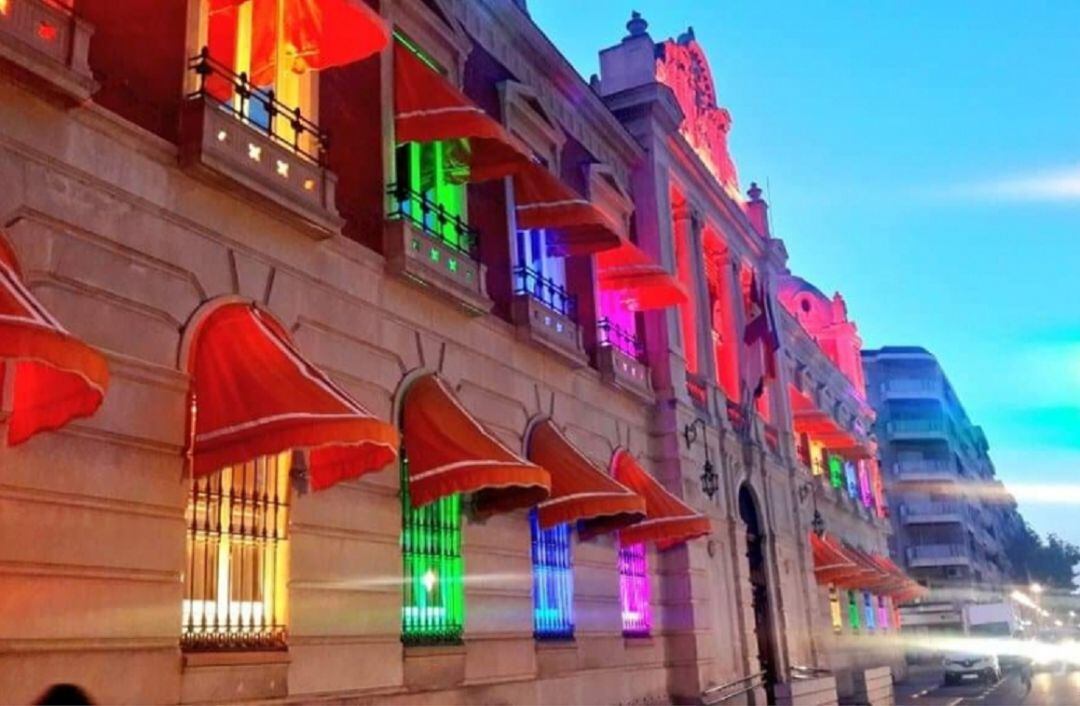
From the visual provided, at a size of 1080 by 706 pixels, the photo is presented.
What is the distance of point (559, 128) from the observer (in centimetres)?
1797

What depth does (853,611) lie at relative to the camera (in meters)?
35.4

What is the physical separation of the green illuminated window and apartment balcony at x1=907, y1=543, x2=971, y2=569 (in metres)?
36.5

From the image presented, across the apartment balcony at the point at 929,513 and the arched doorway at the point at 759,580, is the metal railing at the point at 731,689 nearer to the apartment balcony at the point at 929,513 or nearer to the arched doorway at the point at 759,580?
the arched doorway at the point at 759,580

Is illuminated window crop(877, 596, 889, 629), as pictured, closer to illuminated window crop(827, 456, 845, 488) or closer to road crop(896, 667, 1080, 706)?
road crop(896, 667, 1080, 706)

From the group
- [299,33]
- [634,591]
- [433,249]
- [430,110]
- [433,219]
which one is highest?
[430,110]

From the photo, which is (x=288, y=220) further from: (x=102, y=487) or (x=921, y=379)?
(x=921, y=379)

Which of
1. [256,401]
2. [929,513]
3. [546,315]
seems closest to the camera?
[256,401]

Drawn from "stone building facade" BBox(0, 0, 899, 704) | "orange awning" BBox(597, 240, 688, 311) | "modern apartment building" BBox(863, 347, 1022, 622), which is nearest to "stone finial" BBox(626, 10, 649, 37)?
"stone building facade" BBox(0, 0, 899, 704)

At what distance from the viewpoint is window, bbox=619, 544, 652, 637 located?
17547 mm

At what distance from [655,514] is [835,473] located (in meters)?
22.2

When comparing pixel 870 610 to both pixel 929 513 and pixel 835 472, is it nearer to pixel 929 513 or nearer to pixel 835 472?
pixel 835 472

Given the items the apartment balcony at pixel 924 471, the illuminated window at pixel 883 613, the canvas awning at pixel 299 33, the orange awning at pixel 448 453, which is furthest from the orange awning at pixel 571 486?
the apartment balcony at pixel 924 471

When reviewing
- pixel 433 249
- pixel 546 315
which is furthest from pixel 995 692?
pixel 433 249

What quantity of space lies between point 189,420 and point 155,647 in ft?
6.15
